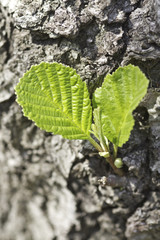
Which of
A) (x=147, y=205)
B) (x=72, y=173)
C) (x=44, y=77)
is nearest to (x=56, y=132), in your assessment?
(x=44, y=77)

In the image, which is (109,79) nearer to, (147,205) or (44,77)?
(44,77)

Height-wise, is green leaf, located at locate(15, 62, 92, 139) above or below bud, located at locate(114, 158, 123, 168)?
above

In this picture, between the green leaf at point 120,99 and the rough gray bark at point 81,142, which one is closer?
the green leaf at point 120,99

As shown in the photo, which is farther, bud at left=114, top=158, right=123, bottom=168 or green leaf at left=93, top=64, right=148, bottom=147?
bud at left=114, top=158, right=123, bottom=168

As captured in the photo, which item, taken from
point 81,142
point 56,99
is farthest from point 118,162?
point 56,99

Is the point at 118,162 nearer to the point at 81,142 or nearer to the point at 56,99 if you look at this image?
the point at 81,142
